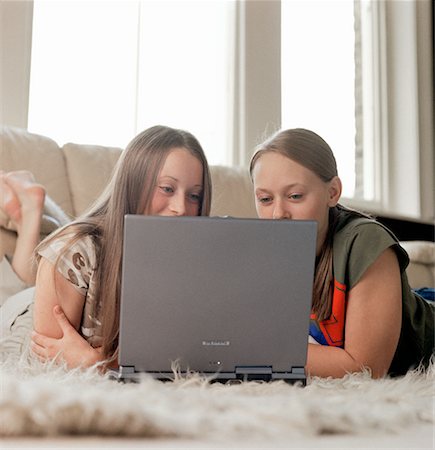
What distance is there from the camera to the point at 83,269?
1304mm

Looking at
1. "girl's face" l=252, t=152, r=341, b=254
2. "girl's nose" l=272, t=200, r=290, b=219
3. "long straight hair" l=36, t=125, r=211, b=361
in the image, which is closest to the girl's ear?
"girl's face" l=252, t=152, r=341, b=254

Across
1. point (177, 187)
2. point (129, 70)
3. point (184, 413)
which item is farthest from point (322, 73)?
point (184, 413)

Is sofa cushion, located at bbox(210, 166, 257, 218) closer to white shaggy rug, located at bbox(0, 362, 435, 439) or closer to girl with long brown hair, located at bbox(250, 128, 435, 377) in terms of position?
girl with long brown hair, located at bbox(250, 128, 435, 377)

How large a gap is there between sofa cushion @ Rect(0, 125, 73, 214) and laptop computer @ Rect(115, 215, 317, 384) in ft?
4.27

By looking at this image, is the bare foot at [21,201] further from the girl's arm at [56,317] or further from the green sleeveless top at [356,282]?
the green sleeveless top at [356,282]

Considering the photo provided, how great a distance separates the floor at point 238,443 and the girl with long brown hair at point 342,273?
547mm

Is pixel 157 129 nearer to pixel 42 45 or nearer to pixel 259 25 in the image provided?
pixel 42 45

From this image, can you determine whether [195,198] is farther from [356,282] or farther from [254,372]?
[254,372]

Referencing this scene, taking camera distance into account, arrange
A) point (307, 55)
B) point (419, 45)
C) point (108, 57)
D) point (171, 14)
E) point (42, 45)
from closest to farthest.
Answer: point (42, 45), point (108, 57), point (171, 14), point (307, 55), point (419, 45)

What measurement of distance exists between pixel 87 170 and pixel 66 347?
1.15 metres

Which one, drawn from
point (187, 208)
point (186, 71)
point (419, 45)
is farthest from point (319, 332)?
point (419, 45)

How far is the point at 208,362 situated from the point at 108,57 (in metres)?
2.15

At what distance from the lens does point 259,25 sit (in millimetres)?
3246

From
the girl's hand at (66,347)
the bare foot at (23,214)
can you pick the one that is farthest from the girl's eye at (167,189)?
the bare foot at (23,214)
